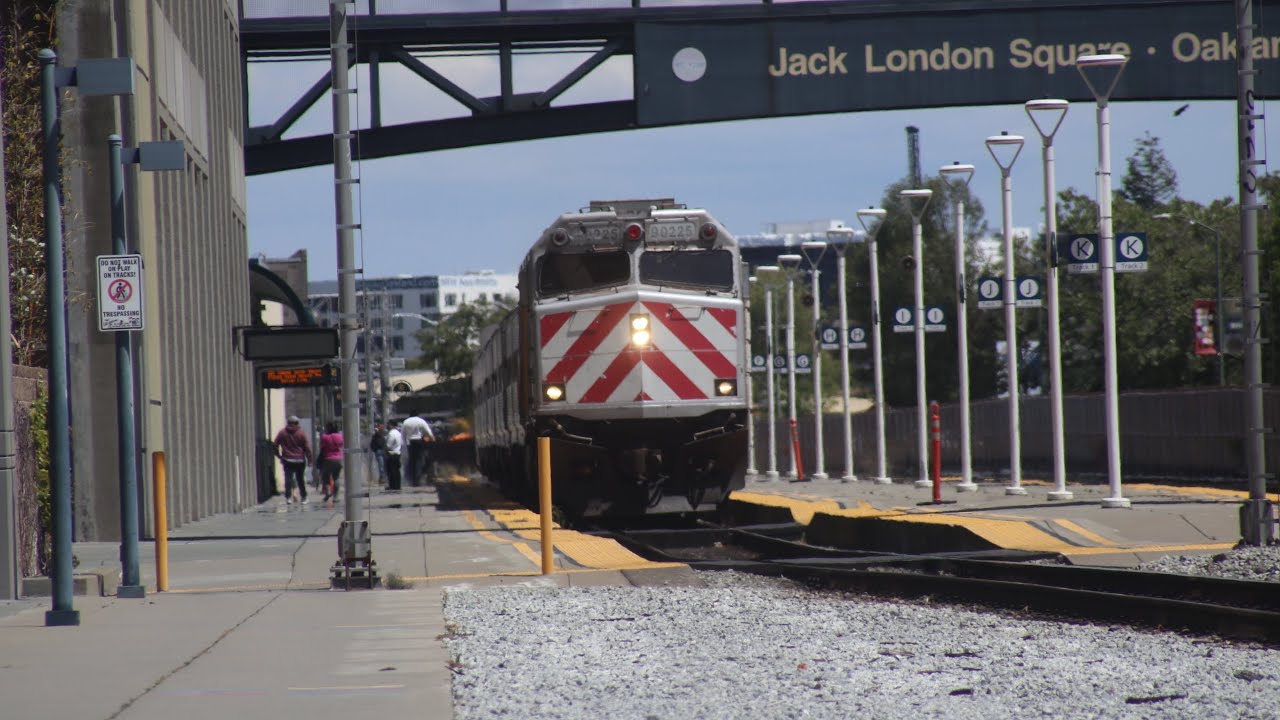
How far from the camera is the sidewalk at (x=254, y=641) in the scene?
7.25m

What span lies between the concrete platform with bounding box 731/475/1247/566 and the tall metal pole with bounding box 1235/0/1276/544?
784mm

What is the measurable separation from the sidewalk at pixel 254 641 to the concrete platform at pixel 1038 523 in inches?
186

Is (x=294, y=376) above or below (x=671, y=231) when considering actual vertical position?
below

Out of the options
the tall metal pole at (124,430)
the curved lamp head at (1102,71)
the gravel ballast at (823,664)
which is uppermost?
the curved lamp head at (1102,71)

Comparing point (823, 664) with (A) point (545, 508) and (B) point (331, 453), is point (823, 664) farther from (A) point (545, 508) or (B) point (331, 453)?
(B) point (331, 453)

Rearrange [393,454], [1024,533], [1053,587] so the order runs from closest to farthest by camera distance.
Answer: [1053,587]
[1024,533]
[393,454]

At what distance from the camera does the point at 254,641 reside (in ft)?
31.7

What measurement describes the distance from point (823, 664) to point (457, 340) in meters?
81.1

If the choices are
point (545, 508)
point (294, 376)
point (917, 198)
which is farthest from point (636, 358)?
point (294, 376)

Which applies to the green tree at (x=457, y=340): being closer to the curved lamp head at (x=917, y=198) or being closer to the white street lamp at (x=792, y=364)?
the white street lamp at (x=792, y=364)

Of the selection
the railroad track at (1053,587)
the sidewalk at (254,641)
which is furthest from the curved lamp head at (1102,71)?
the sidewalk at (254,641)

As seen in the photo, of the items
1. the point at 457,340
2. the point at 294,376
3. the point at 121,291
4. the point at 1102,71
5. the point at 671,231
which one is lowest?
the point at 294,376

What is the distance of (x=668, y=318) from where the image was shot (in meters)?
20.3

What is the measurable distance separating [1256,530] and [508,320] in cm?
1320
